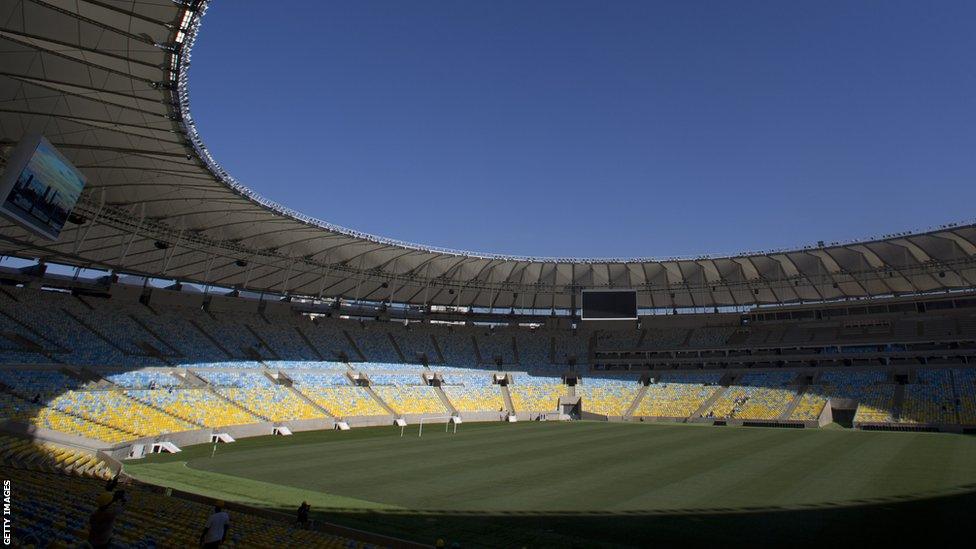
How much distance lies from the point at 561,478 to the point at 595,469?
8.76ft

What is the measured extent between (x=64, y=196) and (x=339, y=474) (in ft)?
51.2

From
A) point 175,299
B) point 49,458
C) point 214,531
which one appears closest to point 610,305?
point 175,299

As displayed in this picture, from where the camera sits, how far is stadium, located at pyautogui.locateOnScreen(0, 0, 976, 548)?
1519 cm

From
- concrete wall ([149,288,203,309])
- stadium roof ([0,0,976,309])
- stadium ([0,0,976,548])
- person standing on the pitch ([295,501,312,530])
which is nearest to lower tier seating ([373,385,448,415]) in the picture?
stadium ([0,0,976,548])

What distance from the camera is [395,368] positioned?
54.1 meters

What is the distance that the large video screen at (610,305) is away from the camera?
53.8 meters

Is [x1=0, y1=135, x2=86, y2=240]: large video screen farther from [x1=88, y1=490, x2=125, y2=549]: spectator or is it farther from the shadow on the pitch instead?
[x1=88, y1=490, x2=125, y2=549]: spectator

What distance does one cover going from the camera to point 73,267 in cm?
4228

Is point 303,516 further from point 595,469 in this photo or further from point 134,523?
point 595,469

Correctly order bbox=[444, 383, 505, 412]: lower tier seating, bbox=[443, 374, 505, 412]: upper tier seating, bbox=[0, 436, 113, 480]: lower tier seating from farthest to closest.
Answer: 1. bbox=[443, 374, 505, 412]: upper tier seating
2. bbox=[444, 383, 505, 412]: lower tier seating
3. bbox=[0, 436, 113, 480]: lower tier seating

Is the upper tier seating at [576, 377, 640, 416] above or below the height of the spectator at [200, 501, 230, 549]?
above

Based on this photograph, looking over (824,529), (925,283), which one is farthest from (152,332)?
(925,283)

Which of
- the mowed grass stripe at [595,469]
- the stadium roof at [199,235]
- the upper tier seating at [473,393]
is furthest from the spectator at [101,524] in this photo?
the upper tier seating at [473,393]

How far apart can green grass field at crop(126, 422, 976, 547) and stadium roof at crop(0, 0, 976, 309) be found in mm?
14590
